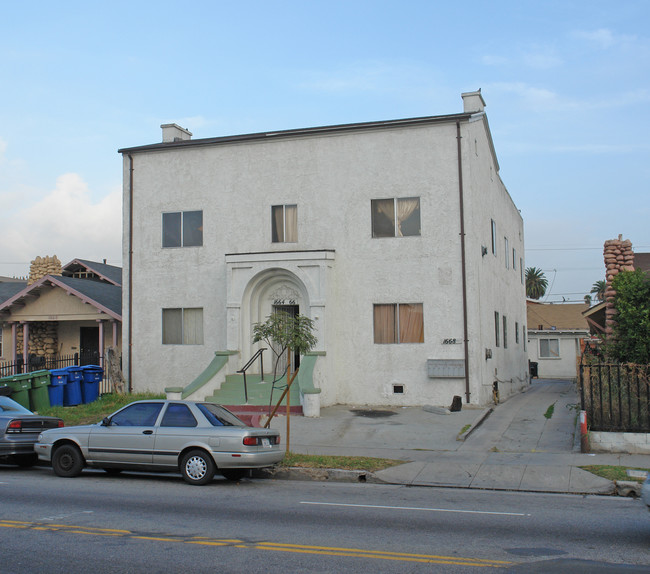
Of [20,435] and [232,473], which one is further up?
[20,435]

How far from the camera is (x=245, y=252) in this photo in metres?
22.3

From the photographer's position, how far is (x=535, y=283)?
81.3m

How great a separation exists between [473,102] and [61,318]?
17.2m

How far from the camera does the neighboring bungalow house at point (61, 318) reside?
2686 cm

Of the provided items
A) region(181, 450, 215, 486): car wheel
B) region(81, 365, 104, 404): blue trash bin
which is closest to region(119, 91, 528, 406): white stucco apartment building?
region(81, 365, 104, 404): blue trash bin

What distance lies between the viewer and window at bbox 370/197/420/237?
69.2 feet

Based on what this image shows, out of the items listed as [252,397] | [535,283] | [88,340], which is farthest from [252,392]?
[535,283]

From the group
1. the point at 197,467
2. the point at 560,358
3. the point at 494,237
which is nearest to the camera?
the point at 197,467

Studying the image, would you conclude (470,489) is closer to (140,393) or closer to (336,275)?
(336,275)

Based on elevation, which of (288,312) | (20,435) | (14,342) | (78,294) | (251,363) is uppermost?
(78,294)

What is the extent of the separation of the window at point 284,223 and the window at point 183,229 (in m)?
2.50

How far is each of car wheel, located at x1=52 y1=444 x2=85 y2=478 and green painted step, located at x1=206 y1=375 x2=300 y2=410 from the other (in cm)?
728

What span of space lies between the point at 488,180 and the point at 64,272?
1973 cm

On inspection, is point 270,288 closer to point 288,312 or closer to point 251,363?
point 288,312
